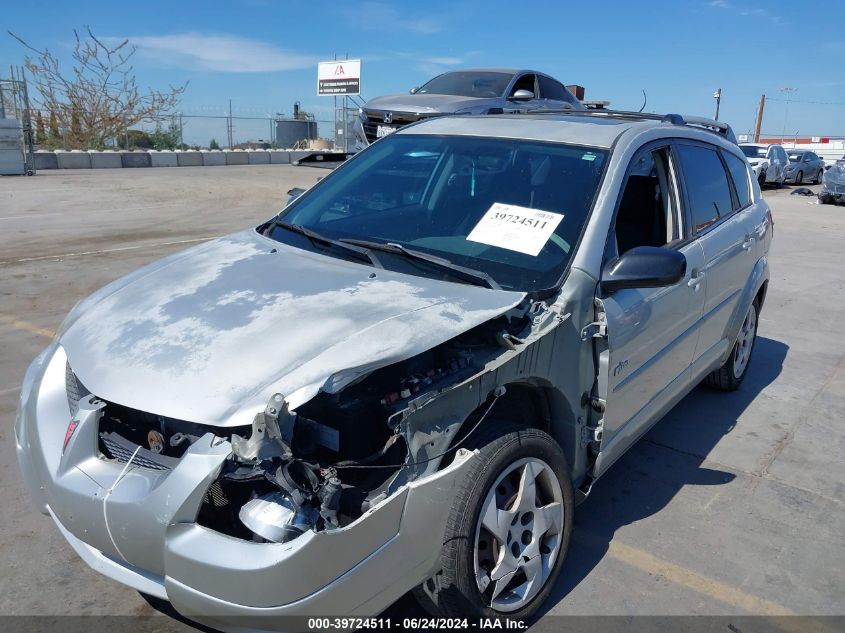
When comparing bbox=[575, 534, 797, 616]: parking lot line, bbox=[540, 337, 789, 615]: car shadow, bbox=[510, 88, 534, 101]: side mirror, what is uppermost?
bbox=[510, 88, 534, 101]: side mirror

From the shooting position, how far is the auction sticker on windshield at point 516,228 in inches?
117

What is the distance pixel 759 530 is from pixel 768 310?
197 inches

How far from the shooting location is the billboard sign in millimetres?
43594

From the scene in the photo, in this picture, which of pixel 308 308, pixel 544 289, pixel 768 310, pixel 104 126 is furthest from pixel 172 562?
pixel 104 126

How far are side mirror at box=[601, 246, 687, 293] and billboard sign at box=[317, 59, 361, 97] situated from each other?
141 feet

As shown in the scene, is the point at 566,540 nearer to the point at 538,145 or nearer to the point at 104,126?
the point at 538,145

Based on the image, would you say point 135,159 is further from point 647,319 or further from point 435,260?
point 647,319

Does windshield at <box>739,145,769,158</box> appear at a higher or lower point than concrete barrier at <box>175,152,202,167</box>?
higher

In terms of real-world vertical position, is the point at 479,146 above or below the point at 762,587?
above

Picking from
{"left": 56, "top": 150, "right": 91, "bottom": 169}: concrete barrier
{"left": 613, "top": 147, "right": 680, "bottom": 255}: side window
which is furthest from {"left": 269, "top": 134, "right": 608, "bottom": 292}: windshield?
{"left": 56, "top": 150, "right": 91, "bottom": 169}: concrete barrier

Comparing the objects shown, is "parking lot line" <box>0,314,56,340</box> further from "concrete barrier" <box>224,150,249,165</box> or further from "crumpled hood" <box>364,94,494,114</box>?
"concrete barrier" <box>224,150,249,165</box>

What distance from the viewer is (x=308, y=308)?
99.0 inches

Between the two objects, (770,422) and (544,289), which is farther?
(770,422)

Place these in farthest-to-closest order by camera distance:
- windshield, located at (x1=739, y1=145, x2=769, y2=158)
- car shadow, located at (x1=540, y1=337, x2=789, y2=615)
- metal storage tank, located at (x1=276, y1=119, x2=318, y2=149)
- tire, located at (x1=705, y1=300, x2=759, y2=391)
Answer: metal storage tank, located at (x1=276, y1=119, x2=318, y2=149) < windshield, located at (x1=739, y1=145, x2=769, y2=158) < tire, located at (x1=705, y1=300, x2=759, y2=391) < car shadow, located at (x1=540, y1=337, x2=789, y2=615)
